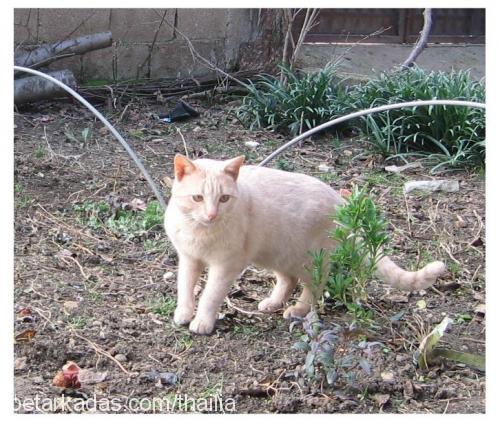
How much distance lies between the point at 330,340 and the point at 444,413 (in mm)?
507

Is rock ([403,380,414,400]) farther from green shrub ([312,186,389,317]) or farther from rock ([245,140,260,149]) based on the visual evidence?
rock ([245,140,260,149])

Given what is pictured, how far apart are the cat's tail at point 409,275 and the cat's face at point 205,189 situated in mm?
815

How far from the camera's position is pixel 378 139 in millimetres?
6113

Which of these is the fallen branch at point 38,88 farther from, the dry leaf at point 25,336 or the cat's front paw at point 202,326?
the cat's front paw at point 202,326

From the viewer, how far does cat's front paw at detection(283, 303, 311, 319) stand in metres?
3.92

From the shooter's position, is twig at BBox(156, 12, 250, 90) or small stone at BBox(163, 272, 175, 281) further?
twig at BBox(156, 12, 250, 90)

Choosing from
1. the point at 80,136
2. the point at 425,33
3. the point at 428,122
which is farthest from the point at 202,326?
the point at 425,33

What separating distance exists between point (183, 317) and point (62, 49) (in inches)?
156

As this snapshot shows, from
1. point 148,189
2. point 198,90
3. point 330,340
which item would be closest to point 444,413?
point 330,340

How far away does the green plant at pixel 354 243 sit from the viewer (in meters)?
3.29

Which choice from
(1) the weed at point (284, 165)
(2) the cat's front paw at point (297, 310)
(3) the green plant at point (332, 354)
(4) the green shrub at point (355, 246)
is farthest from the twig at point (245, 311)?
(1) the weed at point (284, 165)

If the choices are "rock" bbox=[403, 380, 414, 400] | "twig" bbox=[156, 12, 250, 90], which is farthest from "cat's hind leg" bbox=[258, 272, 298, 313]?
"twig" bbox=[156, 12, 250, 90]

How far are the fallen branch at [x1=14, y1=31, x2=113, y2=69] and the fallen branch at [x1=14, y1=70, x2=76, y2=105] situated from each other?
174 millimetres

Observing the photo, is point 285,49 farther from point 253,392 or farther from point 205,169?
point 253,392
